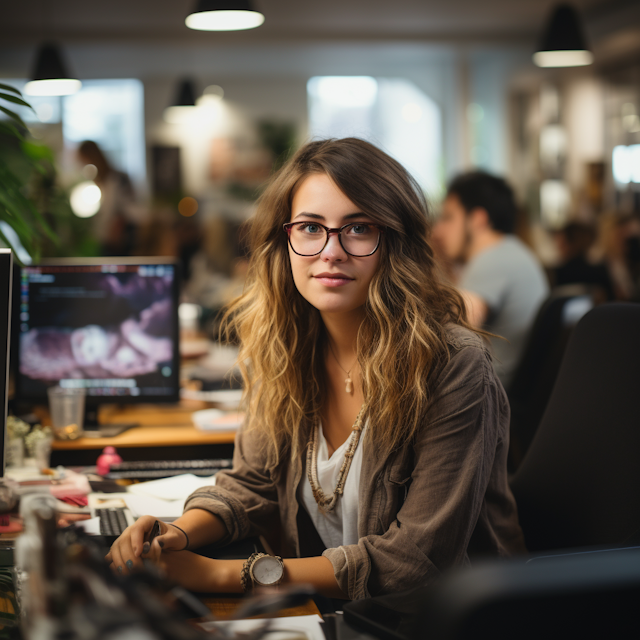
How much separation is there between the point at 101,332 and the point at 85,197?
6.69 feet

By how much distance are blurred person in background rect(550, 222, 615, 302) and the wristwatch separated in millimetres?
4149

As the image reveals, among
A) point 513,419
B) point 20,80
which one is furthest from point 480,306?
point 20,80

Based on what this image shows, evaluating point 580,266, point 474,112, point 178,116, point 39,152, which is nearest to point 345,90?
point 474,112

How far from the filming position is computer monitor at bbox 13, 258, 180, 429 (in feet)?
6.95

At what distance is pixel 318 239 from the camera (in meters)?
1.30

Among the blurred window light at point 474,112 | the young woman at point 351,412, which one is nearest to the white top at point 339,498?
the young woman at point 351,412

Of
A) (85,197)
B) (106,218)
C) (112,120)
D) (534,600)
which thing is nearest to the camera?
(534,600)

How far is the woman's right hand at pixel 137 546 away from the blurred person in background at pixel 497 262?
228cm

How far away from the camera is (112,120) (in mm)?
8656

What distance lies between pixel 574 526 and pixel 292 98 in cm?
813

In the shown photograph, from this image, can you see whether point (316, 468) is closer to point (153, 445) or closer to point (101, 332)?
point (153, 445)

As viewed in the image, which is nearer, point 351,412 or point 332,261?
point 332,261

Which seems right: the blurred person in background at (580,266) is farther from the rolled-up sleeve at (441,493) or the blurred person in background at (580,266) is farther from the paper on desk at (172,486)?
the rolled-up sleeve at (441,493)

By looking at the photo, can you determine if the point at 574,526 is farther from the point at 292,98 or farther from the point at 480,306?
the point at 292,98
